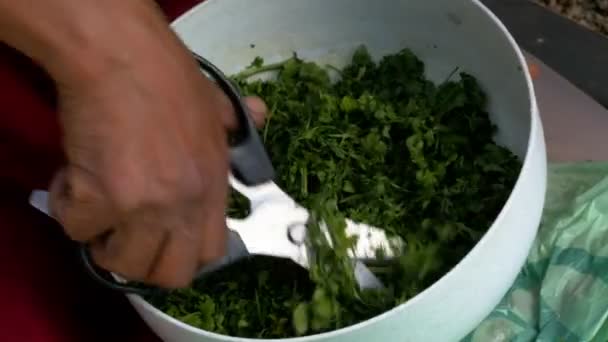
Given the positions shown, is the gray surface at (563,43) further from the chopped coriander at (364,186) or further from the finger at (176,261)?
the finger at (176,261)

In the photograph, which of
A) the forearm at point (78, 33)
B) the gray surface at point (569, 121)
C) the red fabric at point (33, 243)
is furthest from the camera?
the gray surface at point (569, 121)

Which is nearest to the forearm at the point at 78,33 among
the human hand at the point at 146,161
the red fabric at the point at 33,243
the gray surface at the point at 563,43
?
the human hand at the point at 146,161

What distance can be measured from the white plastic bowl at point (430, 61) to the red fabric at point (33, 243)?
102 mm

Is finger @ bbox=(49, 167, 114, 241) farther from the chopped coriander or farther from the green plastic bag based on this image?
the green plastic bag

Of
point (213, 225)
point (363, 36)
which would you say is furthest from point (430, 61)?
point (213, 225)

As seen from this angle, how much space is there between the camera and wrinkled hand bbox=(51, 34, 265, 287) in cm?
39

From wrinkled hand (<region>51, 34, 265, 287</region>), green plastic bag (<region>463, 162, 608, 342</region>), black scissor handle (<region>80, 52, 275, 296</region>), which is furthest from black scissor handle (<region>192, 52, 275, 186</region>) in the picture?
green plastic bag (<region>463, 162, 608, 342</region>)

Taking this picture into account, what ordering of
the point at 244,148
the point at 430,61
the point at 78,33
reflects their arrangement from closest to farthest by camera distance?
the point at 78,33 → the point at 244,148 → the point at 430,61

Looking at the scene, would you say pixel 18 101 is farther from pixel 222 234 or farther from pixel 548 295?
pixel 548 295

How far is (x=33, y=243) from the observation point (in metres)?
0.64

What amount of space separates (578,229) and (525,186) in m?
0.15

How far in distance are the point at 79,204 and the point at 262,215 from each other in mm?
170

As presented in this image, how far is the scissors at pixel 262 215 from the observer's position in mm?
542

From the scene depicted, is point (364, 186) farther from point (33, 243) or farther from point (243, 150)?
point (33, 243)
